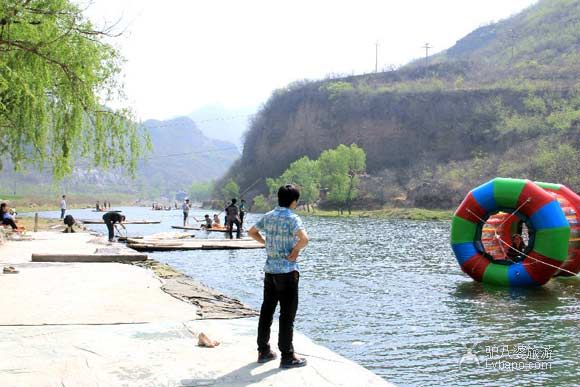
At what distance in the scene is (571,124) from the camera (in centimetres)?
8431

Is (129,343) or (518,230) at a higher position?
(518,230)

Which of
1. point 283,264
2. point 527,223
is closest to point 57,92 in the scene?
point 283,264

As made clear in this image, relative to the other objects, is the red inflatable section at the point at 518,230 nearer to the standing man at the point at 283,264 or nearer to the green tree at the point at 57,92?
the green tree at the point at 57,92

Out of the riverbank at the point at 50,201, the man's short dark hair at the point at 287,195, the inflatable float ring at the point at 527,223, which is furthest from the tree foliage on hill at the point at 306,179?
the man's short dark hair at the point at 287,195

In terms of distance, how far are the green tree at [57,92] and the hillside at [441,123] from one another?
206 ft

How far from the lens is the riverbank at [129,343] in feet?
18.2

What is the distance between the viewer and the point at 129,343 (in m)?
6.72

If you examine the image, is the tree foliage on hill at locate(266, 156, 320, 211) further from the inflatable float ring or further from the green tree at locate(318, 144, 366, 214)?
the inflatable float ring

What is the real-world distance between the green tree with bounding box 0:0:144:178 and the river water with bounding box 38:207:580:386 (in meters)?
4.26

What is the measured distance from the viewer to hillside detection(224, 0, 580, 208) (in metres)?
83.4

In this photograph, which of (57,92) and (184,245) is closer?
(57,92)

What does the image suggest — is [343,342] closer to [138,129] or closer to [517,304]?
[517,304]

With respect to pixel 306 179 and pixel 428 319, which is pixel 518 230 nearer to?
pixel 428 319

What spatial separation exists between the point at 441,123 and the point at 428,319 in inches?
3742
